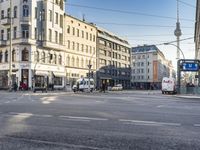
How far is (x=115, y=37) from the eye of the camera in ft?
380

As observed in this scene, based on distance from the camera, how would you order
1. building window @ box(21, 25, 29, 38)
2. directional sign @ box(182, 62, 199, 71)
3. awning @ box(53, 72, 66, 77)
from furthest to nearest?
awning @ box(53, 72, 66, 77)
building window @ box(21, 25, 29, 38)
directional sign @ box(182, 62, 199, 71)

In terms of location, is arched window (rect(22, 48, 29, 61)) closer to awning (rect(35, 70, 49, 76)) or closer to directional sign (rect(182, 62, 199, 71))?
awning (rect(35, 70, 49, 76))

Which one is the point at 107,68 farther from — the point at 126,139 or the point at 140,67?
the point at 126,139

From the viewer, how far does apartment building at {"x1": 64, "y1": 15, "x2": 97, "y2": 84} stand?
8175 cm

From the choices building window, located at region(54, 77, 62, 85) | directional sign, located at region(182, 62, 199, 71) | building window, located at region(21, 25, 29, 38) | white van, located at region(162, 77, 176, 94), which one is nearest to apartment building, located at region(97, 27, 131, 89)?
building window, located at region(54, 77, 62, 85)

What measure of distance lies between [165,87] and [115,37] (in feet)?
187

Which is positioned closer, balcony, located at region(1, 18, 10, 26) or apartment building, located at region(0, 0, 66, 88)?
apartment building, located at region(0, 0, 66, 88)

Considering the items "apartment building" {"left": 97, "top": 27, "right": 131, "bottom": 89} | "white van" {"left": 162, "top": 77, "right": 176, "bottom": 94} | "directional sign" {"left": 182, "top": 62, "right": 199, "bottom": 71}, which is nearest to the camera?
"directional sign" {"left": 182, "top": 62, "right": 199, "bottom": 71}

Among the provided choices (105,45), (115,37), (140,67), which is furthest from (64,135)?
(140,67)

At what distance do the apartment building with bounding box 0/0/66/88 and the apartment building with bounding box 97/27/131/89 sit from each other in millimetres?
23674

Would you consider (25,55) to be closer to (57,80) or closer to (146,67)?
(57,80)

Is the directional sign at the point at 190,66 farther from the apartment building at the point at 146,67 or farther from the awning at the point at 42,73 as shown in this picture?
the apartment building at the point at 146,67

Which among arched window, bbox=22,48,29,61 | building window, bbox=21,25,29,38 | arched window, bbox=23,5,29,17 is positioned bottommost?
arched window, bbox=22,48,29,61

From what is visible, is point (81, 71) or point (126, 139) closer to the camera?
point (126, 139)
